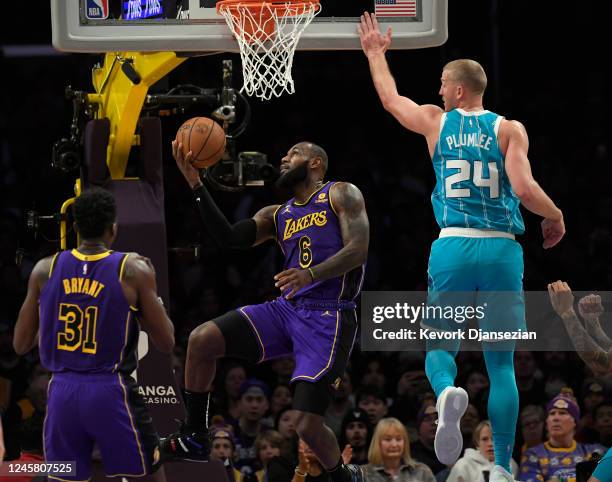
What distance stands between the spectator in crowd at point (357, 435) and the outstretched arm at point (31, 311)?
153 inches

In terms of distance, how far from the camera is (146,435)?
7016mm

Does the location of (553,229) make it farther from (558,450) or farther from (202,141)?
(558,450)

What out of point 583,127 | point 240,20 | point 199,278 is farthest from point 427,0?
point 583,127

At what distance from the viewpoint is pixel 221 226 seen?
8.53 meters

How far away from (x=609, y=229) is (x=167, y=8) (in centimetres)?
655

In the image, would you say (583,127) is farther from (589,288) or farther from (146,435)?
(146,435)

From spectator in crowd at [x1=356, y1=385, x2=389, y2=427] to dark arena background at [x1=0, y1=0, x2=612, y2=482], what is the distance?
3 cm

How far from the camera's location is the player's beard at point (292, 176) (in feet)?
28.4

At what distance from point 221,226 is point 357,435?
2635 millimetres

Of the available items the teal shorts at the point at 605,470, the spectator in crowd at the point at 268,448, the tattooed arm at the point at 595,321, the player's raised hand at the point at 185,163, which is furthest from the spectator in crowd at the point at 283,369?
the teal shorts at the point at 605,470

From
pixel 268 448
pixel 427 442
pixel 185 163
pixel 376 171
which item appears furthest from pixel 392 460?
pixel 376 171

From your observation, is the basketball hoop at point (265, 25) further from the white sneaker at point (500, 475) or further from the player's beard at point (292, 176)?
the white sneaker at point (500, 475)

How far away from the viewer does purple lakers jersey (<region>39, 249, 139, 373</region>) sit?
6.91m

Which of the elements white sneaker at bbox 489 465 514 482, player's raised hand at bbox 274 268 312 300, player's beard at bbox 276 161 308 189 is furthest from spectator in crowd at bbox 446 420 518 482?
player's beard at bbox 276 161 308 189
